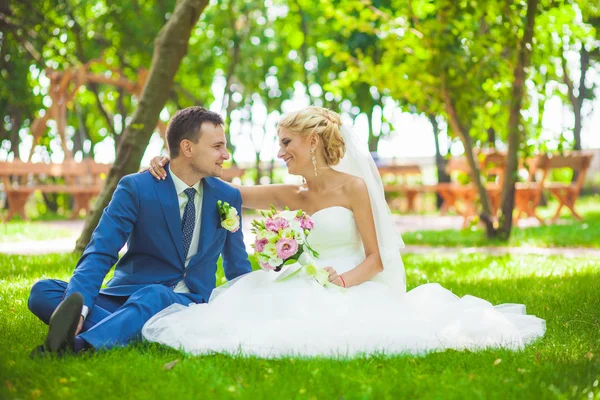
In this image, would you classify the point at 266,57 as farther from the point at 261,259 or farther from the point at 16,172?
the point at 261,259

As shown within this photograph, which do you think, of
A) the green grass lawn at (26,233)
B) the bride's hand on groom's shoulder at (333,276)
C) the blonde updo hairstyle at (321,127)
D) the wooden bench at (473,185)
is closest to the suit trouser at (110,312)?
the bride's hand on groom's shoulder at (333,276)

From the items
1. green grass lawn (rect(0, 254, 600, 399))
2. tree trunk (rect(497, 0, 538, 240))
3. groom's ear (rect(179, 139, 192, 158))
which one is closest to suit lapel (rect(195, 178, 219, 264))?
groom's ear (rect(179, 139, 192, 158))

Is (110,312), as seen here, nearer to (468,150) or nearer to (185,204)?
(185,204)

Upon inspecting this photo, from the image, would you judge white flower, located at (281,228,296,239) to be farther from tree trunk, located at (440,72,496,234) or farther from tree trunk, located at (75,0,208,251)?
tree trunk, located at (440,72,496,234)

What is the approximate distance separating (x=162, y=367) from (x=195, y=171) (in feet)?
4.82

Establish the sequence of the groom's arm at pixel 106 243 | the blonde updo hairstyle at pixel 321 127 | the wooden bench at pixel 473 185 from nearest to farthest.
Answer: the groom's arm at pixel 106 243, the blonde updo hairstyle at pixel 321 127, the wooden bench at pixel 473 185

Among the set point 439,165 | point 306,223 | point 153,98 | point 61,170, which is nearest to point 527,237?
point 153,98

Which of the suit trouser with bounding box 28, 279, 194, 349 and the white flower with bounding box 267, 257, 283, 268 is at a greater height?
the white flower with bounding box 267, 257, 283, 268

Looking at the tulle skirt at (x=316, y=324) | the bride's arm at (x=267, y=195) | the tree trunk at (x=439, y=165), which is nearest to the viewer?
the tulle skirt at (x=316, y=324)

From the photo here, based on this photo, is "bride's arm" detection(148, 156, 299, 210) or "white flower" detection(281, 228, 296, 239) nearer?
"white flower" detection(281, 228, 296, 239)

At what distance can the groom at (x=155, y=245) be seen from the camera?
4414 millimetres

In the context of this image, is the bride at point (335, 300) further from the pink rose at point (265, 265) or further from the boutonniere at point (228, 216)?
the boutonniere at point (228, 216)

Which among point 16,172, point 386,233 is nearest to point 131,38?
point 16,172

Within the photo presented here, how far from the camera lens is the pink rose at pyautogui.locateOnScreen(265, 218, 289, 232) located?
4.82 meters
